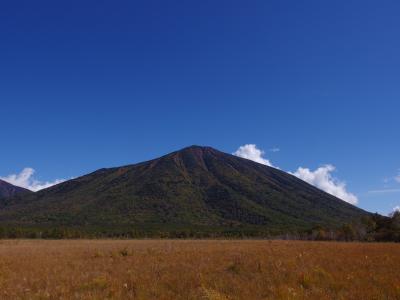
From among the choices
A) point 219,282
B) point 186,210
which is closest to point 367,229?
point 219,282

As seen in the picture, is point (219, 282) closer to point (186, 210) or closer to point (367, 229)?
point (367, 229)

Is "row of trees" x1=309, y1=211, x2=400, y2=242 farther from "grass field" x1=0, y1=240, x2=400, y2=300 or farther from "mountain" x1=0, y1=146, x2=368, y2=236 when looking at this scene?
"grass field" x1=0, y1=240, x2=400, y2=300

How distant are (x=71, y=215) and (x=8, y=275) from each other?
491 ft

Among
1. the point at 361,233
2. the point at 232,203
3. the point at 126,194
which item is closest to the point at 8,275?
the point at 361,233

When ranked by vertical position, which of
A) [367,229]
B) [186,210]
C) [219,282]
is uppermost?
[186,210]

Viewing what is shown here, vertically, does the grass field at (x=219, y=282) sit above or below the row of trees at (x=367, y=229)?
below

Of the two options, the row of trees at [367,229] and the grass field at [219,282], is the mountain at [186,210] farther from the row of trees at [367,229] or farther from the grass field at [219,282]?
the grass field at [219,282]

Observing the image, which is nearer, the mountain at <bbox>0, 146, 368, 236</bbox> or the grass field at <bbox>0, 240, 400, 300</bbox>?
the grass field at <bbox>0, 240, 400, 300</bbox>

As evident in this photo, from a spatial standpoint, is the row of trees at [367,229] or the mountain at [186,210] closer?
the row of trees at [367,229]

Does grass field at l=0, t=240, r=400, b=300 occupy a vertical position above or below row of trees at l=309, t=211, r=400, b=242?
below

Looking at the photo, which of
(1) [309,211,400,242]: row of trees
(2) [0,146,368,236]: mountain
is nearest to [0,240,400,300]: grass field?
(1) [309,211,400,242]: row of trees

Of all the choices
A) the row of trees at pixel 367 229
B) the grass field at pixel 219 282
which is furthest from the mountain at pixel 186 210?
the grass field at pixel 219 282

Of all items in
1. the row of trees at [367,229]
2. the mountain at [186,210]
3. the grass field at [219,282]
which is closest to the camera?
the grass field at [219,282]

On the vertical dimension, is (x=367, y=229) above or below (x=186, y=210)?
below
